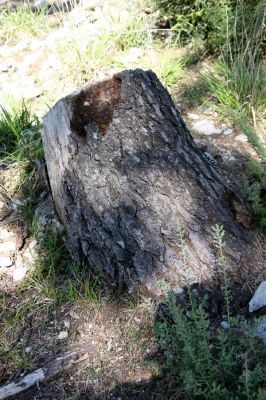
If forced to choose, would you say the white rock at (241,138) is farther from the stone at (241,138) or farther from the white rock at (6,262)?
the white rock at (6,262)

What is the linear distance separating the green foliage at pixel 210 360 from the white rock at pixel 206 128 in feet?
6.25

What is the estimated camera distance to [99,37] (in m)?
4.57

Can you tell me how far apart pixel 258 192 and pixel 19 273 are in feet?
4.82

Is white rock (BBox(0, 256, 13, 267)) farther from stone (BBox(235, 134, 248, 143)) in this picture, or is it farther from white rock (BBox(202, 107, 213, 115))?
white rock (BBox(202, 107, 213, 115))

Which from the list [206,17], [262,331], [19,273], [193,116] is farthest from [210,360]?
[206,17]

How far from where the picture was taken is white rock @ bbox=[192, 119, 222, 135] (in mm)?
3473

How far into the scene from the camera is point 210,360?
1.69 m

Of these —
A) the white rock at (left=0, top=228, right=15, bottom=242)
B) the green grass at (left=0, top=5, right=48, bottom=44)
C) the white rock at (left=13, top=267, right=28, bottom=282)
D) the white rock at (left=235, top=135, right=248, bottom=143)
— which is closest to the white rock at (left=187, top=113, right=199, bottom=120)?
the white rock at (left=235, top=135, right=248, bottom=143)

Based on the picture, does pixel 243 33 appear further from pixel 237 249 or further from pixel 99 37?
pixel 237 249

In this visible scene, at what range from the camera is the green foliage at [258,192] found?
2.41 m

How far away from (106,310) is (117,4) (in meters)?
4.01

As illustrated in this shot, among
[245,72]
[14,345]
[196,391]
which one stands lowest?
[14,345]

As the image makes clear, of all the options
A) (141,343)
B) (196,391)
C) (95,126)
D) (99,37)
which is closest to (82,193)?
(95,126)

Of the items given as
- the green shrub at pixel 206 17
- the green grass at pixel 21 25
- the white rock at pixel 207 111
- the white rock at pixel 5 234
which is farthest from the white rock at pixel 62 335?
the green grass at pixel 21 25
